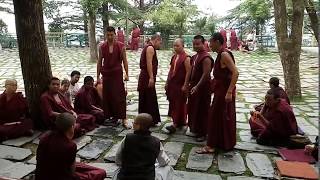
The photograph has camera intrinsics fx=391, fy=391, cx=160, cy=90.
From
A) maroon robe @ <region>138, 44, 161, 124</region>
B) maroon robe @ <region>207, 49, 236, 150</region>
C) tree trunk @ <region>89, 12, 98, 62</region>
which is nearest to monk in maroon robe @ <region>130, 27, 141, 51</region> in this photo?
tree trunk @ <region>89, 12, 98, 62</region>

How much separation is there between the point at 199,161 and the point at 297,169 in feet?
4.02

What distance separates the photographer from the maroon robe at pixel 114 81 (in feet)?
22.2

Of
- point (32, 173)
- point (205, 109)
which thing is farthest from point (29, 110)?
point (205, 109)

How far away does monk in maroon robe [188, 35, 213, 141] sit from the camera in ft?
19.3

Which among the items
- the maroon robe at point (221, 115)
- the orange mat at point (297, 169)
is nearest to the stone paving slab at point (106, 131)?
the maroon robe at point (221, 115)

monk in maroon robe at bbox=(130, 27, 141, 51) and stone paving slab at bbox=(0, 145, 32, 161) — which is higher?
monk in maroon robe at bbox=(130, 27, 141, 51)

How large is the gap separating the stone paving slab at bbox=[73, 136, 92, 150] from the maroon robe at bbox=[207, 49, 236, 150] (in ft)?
6.03

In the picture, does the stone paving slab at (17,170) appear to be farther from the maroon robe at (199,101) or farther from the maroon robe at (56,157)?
the maroon robe at (199,101)

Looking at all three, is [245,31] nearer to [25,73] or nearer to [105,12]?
[105,12]

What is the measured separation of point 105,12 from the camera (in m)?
20.2

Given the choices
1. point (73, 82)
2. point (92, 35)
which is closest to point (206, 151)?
point (73, 82)

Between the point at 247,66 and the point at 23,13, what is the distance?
36.5ft

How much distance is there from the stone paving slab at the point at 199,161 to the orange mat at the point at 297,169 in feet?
2.91

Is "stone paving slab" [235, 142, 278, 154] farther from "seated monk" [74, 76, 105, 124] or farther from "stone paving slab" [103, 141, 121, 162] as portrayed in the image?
"seated monk" [74, 76, 105, 124]
